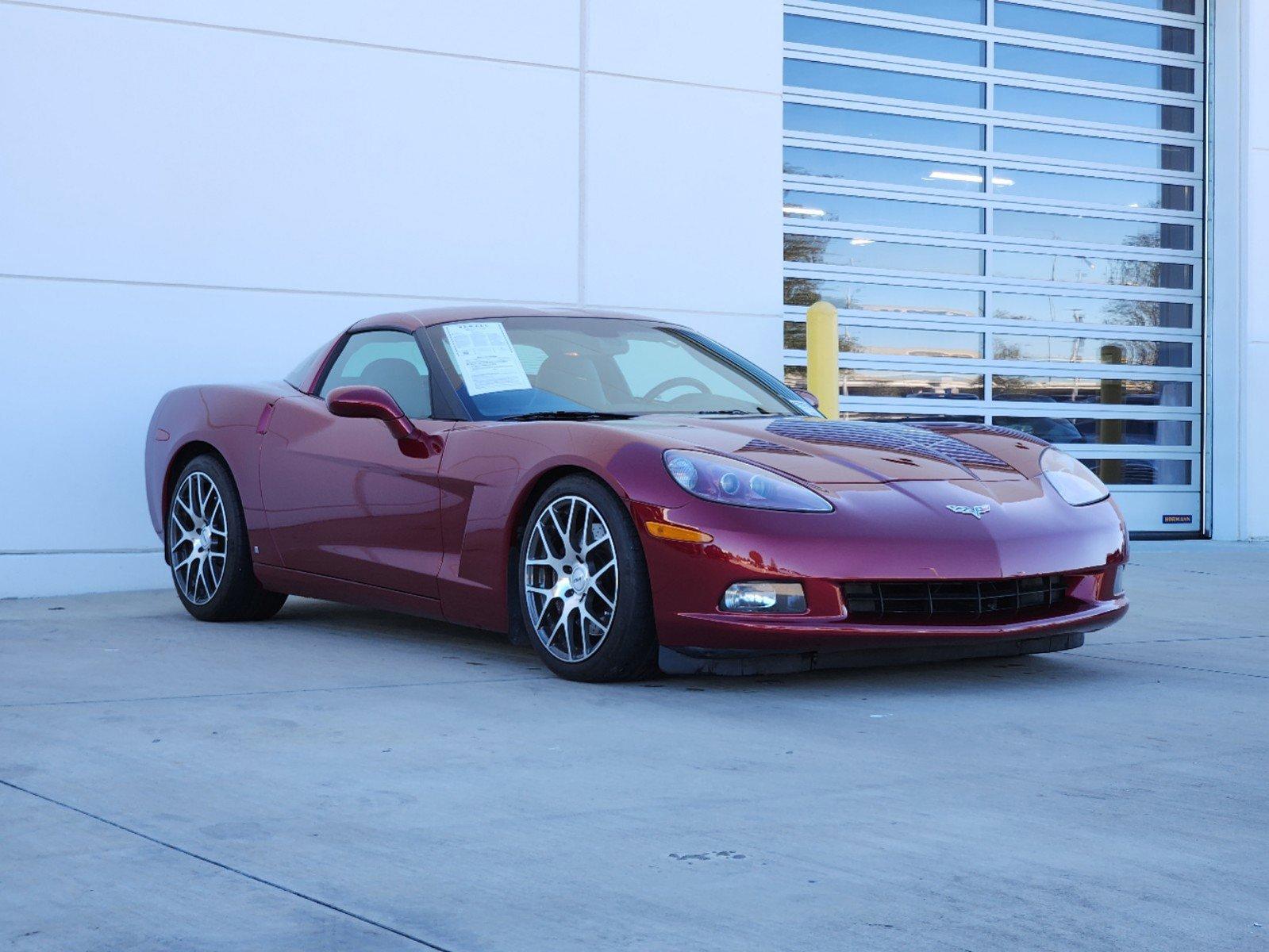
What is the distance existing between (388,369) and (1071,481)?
2363 millimetres

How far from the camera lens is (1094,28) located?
40.3ft

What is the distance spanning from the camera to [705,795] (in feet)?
11.0

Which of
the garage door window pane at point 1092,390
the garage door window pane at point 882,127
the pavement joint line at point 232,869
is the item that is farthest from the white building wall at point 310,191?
the pavement joint line at point 232,869

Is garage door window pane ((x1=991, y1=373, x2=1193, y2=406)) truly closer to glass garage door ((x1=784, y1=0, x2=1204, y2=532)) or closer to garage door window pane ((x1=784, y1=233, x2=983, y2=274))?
glass garage door ((x1=784, y1=0, x2=1204, y2=532))

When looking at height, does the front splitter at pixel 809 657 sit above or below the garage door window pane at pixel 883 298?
below

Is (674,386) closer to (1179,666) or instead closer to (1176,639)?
(1179,666)

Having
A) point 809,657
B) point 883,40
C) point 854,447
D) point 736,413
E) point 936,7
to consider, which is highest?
point 936,7

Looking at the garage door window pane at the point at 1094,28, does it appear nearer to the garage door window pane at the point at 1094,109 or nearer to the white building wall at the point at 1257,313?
the garage door window pane at the point at 1094,109

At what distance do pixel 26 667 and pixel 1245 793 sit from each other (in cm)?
355

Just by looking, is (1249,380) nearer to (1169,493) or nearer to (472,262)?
(1169,493)

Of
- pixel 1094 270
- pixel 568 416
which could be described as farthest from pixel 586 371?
pixel 1094 270

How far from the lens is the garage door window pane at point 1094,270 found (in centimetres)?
1173

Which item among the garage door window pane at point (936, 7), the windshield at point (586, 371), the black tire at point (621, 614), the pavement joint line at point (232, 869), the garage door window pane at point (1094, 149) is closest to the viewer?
the pavement joint line at point (232, 869)

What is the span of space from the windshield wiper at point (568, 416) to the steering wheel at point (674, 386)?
27 centimetres
